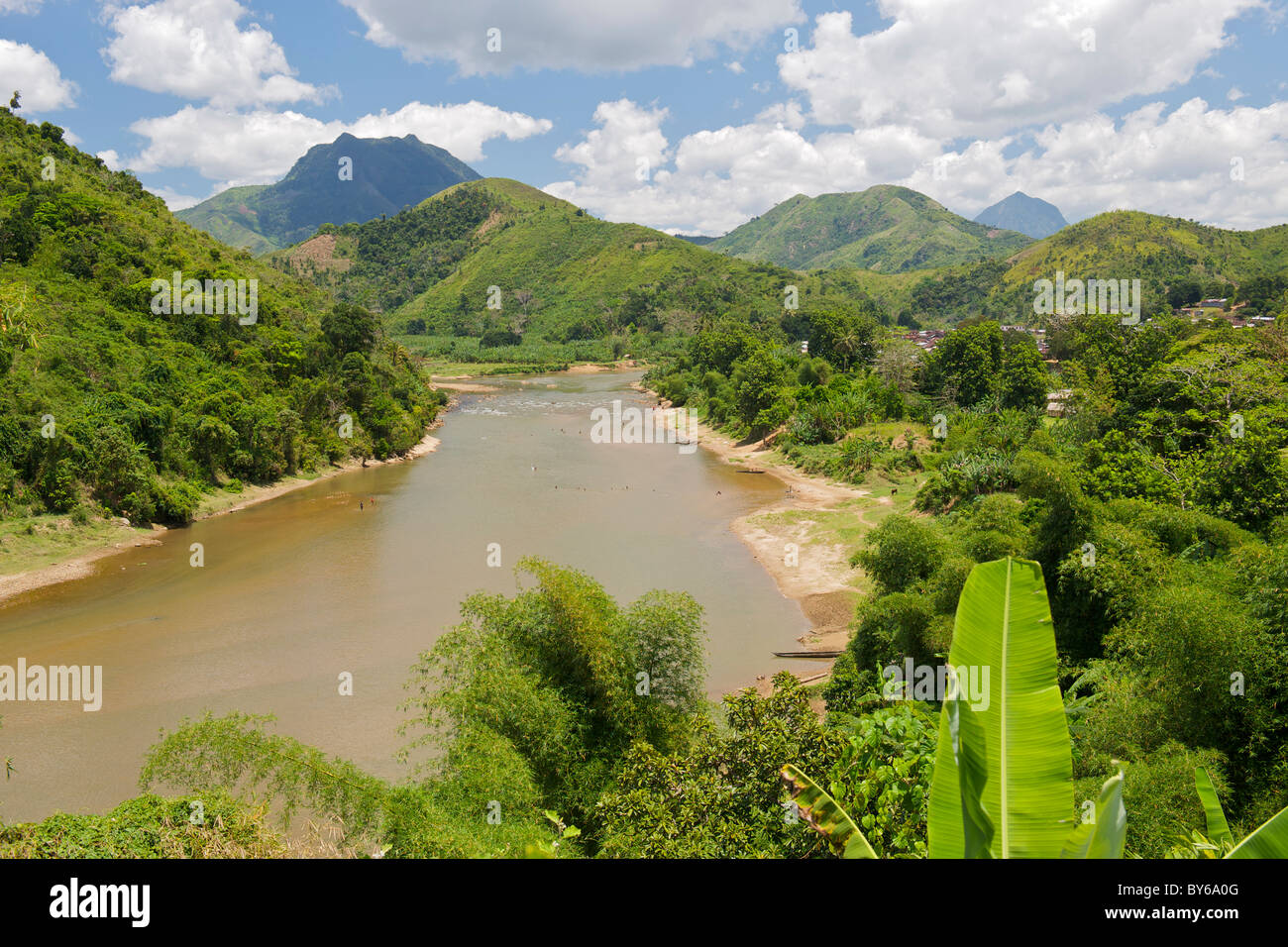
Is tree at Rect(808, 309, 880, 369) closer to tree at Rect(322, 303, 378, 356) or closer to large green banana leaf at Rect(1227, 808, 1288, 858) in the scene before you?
tree at Rect(322, 303, 378, 356)

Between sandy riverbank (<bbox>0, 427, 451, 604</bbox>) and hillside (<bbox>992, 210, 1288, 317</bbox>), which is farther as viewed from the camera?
hillside (<bbox>992, 210, 1288, 317</bbox>)

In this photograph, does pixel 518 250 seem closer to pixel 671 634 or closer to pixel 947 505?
pixel 947 505

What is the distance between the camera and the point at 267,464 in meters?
38.7

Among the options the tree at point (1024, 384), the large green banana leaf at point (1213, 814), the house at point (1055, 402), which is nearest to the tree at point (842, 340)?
the house at point (1055, 402)

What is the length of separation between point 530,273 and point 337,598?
417ft

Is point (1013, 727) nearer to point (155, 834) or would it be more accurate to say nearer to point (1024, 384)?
point (155, 834)

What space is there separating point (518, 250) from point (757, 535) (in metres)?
133

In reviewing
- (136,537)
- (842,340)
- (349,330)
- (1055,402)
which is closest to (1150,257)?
(842,340)

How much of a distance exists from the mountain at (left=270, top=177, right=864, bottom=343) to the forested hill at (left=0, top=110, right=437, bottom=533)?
6741 cm

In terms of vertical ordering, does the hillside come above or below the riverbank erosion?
above

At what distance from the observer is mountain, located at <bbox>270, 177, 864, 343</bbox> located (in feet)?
400

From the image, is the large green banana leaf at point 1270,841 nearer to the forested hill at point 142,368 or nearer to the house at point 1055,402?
the forested hill at point 142,368


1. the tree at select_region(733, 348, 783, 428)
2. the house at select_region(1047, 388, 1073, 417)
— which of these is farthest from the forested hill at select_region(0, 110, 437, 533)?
the house at select_region(1047, 388, 1073, 417)

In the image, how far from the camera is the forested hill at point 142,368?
29766mm
